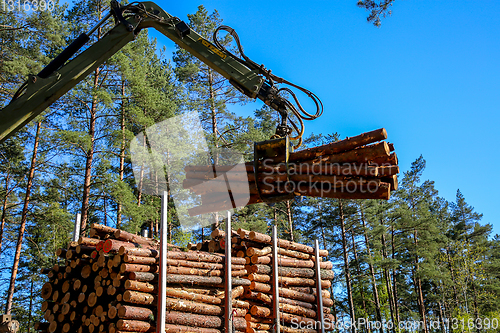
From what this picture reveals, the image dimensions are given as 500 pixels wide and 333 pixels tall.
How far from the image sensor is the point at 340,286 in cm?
3102

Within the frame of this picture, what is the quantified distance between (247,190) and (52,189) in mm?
18075

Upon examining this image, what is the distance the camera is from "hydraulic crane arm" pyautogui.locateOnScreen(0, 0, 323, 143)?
445 cm

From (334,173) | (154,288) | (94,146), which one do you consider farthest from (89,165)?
(334,173)

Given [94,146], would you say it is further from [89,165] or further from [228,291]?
[228,291]

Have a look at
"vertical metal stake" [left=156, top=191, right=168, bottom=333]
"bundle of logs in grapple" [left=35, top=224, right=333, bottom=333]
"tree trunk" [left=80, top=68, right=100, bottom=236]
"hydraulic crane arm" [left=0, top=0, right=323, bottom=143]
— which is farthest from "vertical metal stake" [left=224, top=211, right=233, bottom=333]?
"tree trunk" [left=80, top=68, right=100, bottom=236]

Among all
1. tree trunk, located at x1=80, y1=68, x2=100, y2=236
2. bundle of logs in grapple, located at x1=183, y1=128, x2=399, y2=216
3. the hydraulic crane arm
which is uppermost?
tree trunk, located at x1=80, y1=68, x2=100, y2=236

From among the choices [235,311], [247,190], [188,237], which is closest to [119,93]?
[188,237]

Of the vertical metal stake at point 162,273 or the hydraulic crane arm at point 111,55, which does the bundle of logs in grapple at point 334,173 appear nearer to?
the hydraulic crane arm at point 111,55

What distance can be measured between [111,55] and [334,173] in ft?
10.6

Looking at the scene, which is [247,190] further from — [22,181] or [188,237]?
[22,181]

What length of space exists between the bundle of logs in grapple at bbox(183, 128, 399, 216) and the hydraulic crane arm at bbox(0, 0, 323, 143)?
57 cm

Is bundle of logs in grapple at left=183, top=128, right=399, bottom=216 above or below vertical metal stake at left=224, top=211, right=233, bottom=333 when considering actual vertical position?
above

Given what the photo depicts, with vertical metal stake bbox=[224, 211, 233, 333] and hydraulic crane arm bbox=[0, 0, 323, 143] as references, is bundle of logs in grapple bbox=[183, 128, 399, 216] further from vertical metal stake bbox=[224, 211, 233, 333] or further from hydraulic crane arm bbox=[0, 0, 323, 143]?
vertical metal stake bbox=[224, 211, 233, 333]

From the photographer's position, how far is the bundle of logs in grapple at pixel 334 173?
12.8ft
